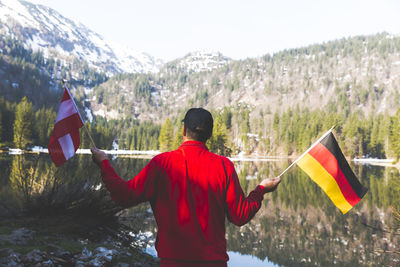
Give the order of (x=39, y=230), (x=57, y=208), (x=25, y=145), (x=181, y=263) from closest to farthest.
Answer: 1. (x=181, y=263)
2. (x=39, y=230)
3. (x=57, y=208)
4. (x=25, y=145)

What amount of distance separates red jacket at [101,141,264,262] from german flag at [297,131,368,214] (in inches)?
70.5

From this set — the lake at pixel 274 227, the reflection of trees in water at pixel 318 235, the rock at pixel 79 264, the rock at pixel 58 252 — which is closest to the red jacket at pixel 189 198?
the rock at pixel 79 264

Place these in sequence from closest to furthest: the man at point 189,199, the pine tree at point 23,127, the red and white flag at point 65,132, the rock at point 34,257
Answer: the man at point 189,199 < the red and white flag at point 65,132 < the rock at point 34,257 < the pine tree at point 23,127

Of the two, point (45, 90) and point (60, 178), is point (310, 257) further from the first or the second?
point (45, 90)

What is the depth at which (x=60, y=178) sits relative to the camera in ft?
27.1

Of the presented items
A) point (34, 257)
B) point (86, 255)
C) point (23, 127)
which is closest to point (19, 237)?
point (34, 257)

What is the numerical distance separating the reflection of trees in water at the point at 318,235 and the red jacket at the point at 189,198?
423cm

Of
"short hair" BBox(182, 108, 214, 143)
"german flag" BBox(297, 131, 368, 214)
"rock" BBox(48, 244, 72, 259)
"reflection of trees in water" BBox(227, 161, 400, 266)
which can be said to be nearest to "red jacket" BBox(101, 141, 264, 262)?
"short hair" BBox(182, 108, 214, 143)

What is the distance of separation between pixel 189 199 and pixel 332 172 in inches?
92.8

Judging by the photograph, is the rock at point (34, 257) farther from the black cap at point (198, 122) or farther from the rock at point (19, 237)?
the black cap at point (198, 122)

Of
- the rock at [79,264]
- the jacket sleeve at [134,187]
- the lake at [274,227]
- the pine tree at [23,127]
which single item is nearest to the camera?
the jacket sleeve at [134,187]

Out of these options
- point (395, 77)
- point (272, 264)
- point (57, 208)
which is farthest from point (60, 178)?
point (395, 77)

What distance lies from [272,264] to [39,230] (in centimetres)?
548

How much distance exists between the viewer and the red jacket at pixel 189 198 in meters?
2.42
